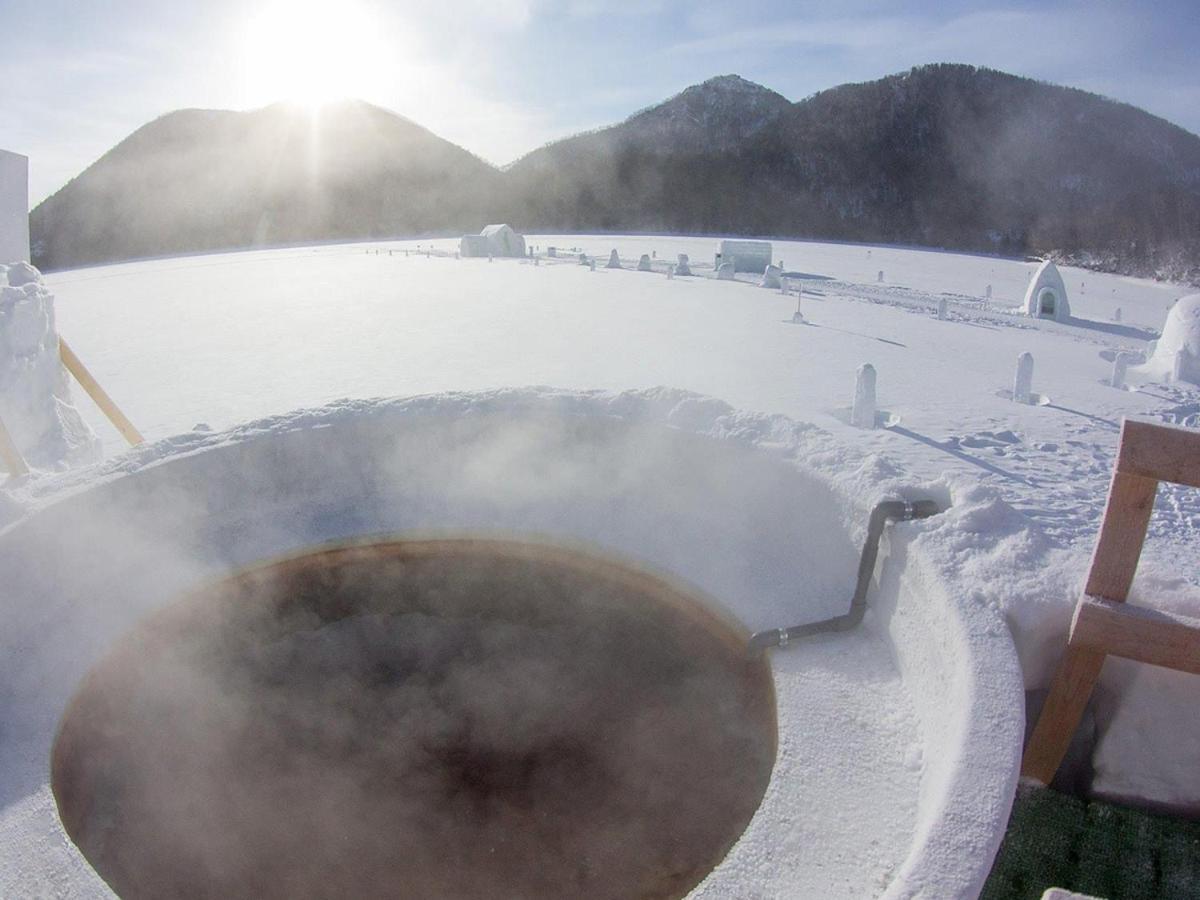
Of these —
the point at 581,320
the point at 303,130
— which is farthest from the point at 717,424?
the point at 303,130

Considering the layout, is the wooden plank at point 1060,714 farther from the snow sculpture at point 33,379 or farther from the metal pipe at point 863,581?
the snow sculpture at point 33,379

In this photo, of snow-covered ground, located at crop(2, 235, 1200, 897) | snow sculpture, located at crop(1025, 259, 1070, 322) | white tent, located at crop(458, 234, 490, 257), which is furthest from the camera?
white tent, located at crop(458, 234, 490, 257)

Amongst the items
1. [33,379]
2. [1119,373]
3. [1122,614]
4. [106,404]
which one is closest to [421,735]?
[1122,614]

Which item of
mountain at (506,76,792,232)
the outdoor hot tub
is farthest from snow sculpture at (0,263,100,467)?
mountain at (506,76,792,232)

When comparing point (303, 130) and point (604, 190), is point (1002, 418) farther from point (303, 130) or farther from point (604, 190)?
point (604, 190)

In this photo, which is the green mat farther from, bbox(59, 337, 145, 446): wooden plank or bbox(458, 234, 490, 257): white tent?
bbox(458, 234, 490, 257): white tent

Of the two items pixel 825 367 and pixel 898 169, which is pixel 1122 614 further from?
pixel 898 169

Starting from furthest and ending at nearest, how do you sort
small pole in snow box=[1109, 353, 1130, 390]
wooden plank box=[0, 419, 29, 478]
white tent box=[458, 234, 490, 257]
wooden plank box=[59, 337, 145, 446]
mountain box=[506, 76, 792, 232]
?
mountain box=[506, 76, 792, 232] < white tent box=[458, 234, 490, 257] < small pole in snow box=[1109, 353, 1130, 390] < wooden plank box=[59, 337, 145, 446] < wooden plank box=[0, 419, 29, 478]

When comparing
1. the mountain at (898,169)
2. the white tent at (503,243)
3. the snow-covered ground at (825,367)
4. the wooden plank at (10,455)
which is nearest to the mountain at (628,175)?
the mountain at (898,169)

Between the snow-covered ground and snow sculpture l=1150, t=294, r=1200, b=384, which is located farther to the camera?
snow sculpture l=1150, t=294, r=1200, b=384

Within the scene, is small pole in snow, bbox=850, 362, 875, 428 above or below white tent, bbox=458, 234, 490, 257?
below
